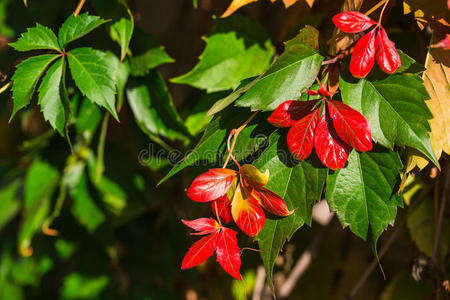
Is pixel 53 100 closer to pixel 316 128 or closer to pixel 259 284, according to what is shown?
pixel 316 128

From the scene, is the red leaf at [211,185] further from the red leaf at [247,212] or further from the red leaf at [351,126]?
the red leaf at [351,126]

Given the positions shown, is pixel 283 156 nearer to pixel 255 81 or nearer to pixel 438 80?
Result: pixel 255 81

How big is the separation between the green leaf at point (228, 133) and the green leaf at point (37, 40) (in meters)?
0.27

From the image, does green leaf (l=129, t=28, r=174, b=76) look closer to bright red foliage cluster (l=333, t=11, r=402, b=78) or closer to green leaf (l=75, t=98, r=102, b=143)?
green leaf (l=75, t=98, r=102, b=143)

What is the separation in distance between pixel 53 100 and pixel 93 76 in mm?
69

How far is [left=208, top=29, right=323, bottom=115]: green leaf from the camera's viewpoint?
0.54 metres

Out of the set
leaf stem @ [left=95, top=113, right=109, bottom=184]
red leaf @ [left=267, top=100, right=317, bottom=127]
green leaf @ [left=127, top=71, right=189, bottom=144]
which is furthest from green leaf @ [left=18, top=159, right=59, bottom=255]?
red leaf @ [left=267, top=100, right=317, bottom=127]

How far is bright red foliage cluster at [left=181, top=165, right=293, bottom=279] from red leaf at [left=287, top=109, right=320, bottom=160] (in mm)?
55

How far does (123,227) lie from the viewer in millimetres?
1205

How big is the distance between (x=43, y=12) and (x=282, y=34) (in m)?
0.57

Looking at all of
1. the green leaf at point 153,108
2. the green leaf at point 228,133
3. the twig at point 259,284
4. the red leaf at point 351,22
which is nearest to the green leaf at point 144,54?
the green leaf at point 153,108

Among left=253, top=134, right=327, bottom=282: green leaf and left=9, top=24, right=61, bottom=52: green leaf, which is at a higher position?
left=9, top=24, right=61, bottom=52: green leaf

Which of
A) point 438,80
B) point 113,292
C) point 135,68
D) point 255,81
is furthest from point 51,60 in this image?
point 113,292

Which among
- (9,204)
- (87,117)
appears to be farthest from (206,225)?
→ (9,204)
